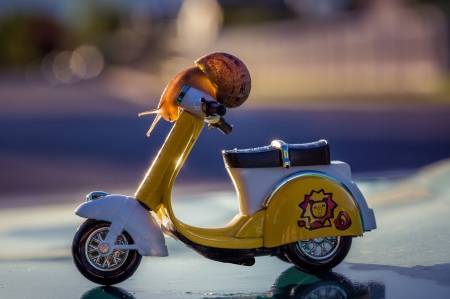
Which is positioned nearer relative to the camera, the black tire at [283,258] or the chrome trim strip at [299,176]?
the chrome trim strip at [299,176]

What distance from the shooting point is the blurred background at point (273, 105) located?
43.2 ft

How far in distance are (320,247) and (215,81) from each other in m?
0.99

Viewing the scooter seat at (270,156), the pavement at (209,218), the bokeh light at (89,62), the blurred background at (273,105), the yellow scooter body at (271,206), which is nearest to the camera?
the pavement at (209,218)

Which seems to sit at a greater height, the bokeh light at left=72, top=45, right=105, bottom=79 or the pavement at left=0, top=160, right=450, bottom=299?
the bokeh light at left=72, top=45, right=105, bottom=79

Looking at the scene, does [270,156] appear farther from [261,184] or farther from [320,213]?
Result: [320,213]

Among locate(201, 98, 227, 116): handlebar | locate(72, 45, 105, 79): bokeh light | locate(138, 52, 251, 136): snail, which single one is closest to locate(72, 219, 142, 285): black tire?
locate(138, 52, 251, 136): snail

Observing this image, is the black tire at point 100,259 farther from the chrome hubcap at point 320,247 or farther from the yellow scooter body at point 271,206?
the chrome hubcap at point 320,247

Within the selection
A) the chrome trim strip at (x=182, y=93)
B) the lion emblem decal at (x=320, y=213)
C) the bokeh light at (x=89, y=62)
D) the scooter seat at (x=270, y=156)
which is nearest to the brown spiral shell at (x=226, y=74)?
the chrome trim strip at (x=182, y=93)

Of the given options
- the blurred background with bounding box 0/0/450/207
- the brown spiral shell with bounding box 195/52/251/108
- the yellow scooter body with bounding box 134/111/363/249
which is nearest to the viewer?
the brown spiral shell with bounding box 195/52/251/108

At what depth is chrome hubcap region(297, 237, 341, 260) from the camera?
13.9ft

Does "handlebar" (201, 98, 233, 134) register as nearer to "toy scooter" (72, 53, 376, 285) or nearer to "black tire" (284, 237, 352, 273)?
"toy scooter" (72, 53, 376, 285)

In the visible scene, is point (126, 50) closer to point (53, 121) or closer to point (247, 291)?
point (53, 121)

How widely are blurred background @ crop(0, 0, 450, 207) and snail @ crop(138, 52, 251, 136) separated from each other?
17.2ft

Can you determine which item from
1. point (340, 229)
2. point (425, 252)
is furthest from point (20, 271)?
point (425, 252)
